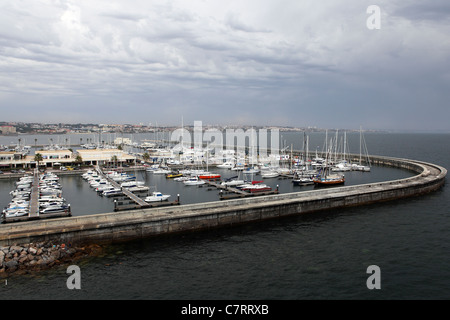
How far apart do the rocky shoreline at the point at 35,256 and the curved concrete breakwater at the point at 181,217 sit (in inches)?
34.5

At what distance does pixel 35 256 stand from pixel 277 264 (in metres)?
17.8

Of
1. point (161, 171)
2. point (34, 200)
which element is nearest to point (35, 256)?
point (34, 200)

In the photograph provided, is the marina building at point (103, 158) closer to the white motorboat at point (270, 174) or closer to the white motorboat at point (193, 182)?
the white motorboat at point (193, 182)

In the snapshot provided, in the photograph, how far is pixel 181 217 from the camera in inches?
1244

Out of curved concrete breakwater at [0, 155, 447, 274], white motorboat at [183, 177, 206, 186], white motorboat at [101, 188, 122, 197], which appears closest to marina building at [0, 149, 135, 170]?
white motorboat at [183, 177, 206, 186]

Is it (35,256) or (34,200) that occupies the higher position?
(34,200)

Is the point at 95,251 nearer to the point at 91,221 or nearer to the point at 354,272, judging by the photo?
the point at 91,221

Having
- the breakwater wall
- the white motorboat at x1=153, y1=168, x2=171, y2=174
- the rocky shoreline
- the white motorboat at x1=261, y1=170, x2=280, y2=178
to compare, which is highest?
the white motorboat at x1=153, y1=168, x2=171, y2=174

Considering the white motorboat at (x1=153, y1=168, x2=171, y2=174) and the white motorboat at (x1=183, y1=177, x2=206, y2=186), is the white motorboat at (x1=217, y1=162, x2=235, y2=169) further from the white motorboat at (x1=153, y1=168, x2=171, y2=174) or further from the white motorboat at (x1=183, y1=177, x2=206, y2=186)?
the white motorboat at (x1=183, y1=177, x2=206, y2=186)

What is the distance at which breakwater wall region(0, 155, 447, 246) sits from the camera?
2725 centimetres

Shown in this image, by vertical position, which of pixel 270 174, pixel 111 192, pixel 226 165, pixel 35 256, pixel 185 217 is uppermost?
pixel 226 165

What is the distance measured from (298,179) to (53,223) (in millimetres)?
41606

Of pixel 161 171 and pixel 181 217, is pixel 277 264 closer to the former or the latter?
pixel 181 217

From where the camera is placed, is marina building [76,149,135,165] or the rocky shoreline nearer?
the rocky shoreline
